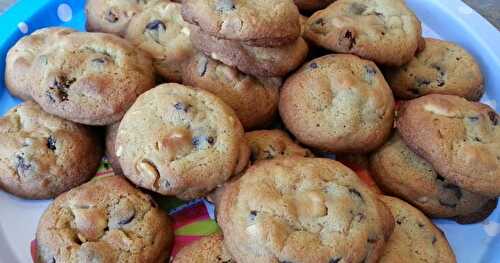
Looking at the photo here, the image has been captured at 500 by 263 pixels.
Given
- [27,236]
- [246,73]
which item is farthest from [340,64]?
[27,236]

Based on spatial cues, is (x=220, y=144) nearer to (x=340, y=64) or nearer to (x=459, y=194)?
(x=340, y=64)

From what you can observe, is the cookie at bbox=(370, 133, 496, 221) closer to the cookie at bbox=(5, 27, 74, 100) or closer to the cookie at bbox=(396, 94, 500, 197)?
the cookie at bbox=(396, 94, 500, 197)

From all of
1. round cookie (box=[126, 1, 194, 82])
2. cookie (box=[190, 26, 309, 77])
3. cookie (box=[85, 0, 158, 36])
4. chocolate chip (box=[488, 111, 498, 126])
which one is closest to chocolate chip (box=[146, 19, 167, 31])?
round cookie (box=[126, 1, 194, 82])

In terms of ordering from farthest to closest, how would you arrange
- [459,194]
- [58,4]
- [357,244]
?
[58,4] → [459,194] → [357,244]

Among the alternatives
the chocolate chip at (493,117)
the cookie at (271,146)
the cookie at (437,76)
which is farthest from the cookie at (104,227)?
the chocolate chip at (493,117)

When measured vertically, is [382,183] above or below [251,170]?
below

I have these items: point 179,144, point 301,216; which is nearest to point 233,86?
point 179,144
